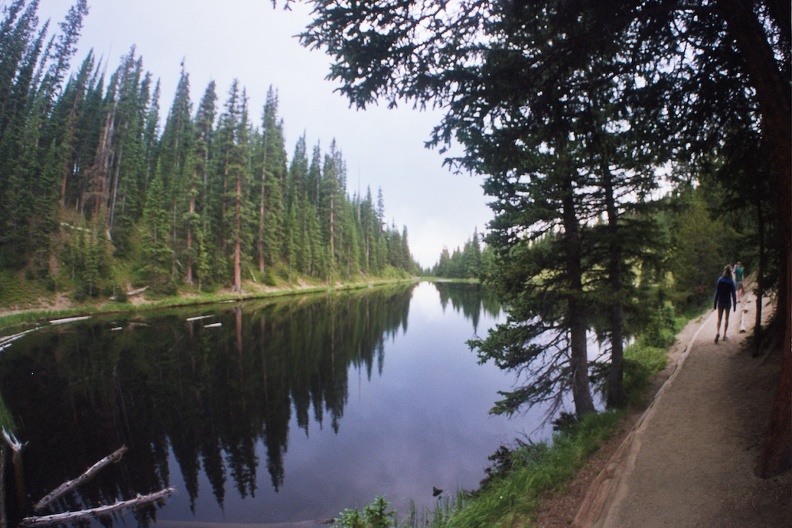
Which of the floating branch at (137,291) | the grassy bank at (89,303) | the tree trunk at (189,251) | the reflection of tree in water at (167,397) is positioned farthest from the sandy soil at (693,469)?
the tree trunk at (189,251)

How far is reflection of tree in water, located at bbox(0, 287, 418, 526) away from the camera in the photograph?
309 inches

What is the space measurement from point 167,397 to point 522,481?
11.4 metres

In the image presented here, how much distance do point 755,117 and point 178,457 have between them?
43.0ft

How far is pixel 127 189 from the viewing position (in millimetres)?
42594

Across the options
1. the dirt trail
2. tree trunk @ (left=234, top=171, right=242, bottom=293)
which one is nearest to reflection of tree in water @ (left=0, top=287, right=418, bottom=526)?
the dirt trail

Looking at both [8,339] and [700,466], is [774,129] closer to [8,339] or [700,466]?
[700,466]

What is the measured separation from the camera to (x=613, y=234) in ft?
27.2

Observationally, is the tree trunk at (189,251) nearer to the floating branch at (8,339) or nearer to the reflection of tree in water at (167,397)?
the reflection of tree in water at (167,397)

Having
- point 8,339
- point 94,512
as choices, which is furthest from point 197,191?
point 94,512

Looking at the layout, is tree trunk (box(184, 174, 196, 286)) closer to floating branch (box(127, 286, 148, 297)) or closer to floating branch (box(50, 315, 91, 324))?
floating branch (box(127, 286, 148, 297))

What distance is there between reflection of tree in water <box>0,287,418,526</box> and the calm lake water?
5 cm

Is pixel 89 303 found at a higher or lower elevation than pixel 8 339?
higher

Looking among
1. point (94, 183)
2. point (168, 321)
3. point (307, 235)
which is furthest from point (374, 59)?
point (307, 235)

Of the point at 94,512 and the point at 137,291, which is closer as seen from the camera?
the point at 94,512
